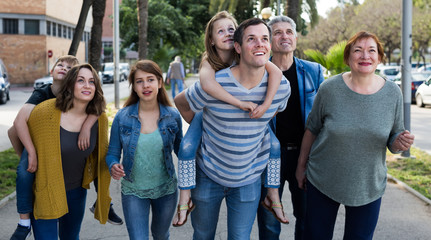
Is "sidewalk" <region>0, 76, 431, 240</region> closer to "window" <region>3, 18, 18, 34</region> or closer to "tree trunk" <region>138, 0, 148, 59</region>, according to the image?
"tree trunk" <region>138, 0, 148, 59</region>

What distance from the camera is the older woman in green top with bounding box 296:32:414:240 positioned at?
10.1 ft

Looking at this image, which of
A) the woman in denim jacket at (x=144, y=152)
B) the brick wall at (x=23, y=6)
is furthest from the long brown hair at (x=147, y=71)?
the brick wall at (x=23, y=6)

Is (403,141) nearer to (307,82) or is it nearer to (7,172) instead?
(307,82)

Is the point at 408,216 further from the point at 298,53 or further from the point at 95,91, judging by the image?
the point at 298,53

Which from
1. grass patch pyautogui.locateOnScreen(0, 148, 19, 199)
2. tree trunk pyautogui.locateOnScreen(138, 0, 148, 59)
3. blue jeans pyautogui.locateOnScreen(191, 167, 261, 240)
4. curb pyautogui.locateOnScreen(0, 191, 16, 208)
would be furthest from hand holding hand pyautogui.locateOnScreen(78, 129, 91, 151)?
tree trunk pyautogui.locateOnScreen(138, 0, 148, 59)

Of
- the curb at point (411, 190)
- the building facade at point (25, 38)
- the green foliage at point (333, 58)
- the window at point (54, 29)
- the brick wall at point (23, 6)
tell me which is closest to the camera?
the curb at point (411, 190)

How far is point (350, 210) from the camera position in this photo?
325cm

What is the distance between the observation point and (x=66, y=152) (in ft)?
11.5

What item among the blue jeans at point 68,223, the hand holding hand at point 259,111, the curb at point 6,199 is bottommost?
the curb at point 6,199

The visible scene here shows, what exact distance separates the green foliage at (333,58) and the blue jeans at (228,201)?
815 cm

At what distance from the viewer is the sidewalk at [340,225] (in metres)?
4.96

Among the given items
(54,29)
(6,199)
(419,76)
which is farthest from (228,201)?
(54,29)

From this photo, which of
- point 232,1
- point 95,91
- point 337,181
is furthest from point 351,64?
point 232,1

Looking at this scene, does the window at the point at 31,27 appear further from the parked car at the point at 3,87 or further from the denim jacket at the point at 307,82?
the denim jacket at the point at 307,82
